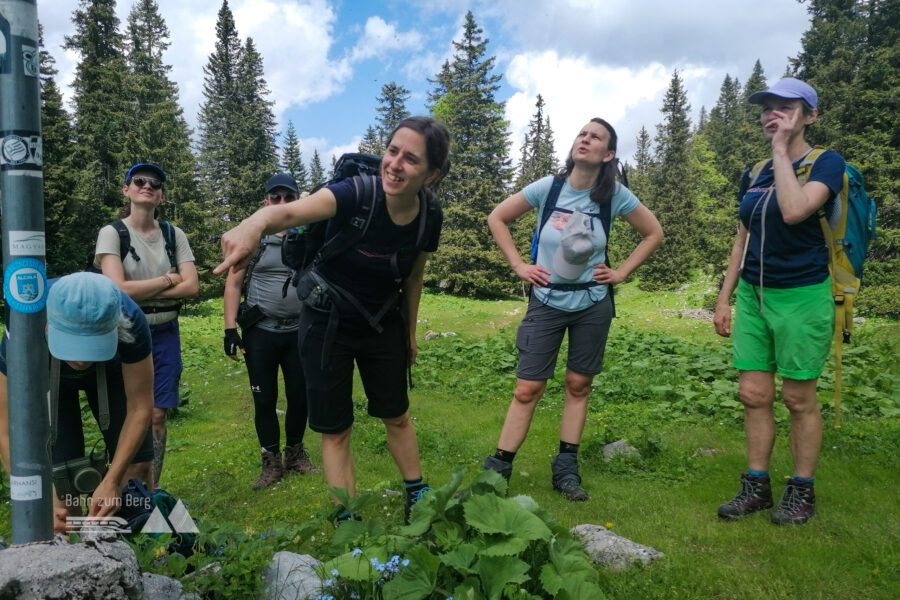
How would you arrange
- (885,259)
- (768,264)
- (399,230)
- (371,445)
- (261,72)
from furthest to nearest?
(261,72)
(885,259)
(371,445)
(768,264)
(399,230)

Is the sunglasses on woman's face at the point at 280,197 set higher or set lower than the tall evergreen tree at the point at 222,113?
lower

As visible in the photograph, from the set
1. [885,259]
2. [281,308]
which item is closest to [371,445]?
[281,308]

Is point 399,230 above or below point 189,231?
below

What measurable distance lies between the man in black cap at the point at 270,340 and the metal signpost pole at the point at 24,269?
2.82 meters

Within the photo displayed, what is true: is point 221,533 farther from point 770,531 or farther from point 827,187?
Answer: point 827,187

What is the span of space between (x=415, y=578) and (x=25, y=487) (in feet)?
4.82

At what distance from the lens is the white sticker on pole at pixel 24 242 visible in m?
1.92

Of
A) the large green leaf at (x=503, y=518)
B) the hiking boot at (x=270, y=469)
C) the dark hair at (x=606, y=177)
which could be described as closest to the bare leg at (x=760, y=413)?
the dark hair at (x=606, y=177)

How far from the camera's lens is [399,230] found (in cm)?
328

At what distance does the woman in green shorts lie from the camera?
3.50 m

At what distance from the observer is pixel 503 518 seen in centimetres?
240

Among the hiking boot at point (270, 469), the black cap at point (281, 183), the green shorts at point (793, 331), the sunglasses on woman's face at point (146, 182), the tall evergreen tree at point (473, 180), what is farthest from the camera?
the tall evergreen tree at point (473, 180)

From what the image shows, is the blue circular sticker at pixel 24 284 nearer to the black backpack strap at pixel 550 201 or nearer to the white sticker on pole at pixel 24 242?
the white sticker on pole at pixel 24 242

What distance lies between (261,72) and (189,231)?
13.3 meters
